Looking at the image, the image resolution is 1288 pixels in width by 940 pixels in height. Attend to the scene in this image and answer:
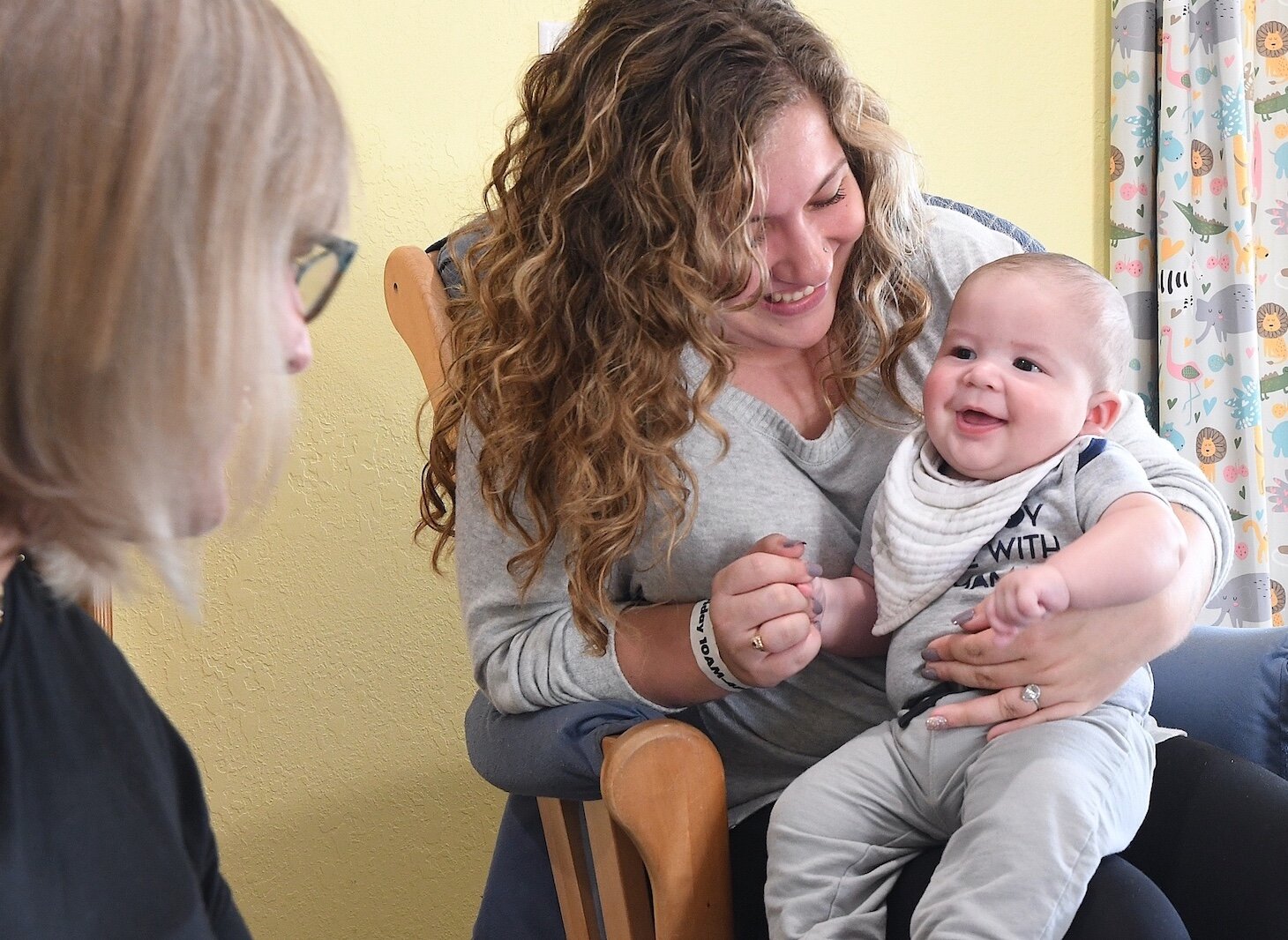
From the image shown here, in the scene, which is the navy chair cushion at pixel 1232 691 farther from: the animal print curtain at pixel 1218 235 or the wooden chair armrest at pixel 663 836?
the animal print curtain at pixel 1218 235

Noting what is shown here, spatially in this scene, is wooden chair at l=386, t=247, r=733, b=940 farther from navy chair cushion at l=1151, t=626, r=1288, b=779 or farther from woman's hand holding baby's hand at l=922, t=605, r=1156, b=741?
navy chair cushion at l=1151, t=626, r=1288, b=779

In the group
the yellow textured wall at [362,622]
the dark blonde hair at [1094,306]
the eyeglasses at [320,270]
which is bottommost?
the yellow textured wall at [362,622]

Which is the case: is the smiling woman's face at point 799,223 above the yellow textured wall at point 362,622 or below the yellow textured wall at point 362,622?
above

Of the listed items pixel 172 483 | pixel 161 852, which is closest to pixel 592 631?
pixel 161 852

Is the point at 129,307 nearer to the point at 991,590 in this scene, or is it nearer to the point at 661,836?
the point at 661,836

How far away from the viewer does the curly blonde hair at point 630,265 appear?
118 centimetres

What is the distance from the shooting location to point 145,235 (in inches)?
22.2

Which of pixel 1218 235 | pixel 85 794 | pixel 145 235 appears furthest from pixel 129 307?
pixel 1218 235

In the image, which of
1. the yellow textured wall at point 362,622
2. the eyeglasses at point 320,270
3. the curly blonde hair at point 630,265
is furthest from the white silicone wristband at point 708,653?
the yellow textured wall at point 362,622

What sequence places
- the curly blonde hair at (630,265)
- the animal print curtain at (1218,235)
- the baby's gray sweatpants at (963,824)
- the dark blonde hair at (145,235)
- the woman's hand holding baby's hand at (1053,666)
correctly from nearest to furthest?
the dark blonde hair at (145,235) < the baby's gray sweatpants at (963,824) < the woman's hand holding baby's hand at (1053,666) < the curly blonde hair at (630,265) < the animal print curtain at (1218,235)

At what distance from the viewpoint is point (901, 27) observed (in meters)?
2.23

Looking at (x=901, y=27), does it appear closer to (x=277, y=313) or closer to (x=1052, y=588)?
(x=1052, y=588)

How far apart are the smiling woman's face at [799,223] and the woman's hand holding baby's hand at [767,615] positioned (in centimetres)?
24

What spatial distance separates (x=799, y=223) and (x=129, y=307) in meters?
0.76
